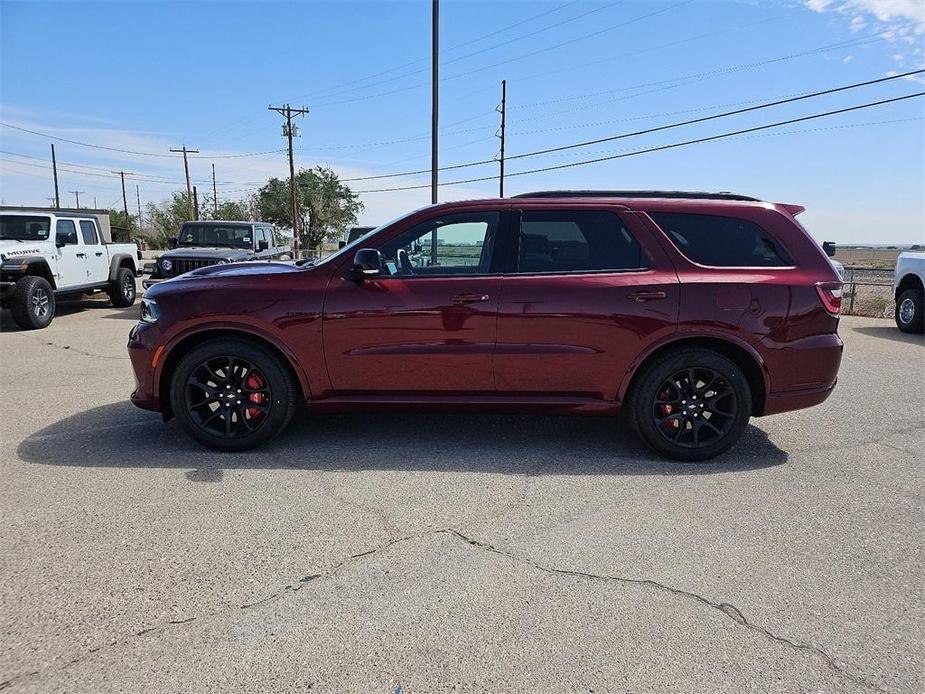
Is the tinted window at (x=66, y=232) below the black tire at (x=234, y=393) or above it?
above

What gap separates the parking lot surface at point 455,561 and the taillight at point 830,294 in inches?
43.2

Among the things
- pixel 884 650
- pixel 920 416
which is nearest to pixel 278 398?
pixel 884 650

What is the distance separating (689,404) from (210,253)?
9623 millimetres

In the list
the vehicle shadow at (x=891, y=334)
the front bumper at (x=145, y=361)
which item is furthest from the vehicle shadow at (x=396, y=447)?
the vehicle shadow at (x=891, y=334)

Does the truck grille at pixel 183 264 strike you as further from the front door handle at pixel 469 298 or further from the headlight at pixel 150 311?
the front door handle at pixel 469 298

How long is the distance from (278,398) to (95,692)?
2.33m

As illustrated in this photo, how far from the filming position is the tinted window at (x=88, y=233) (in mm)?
11492

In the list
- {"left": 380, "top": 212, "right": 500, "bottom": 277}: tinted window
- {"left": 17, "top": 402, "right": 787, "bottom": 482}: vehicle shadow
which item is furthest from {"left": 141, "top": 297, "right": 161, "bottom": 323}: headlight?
{"left": 380, "top": 212, "right": 500, "bottom": 277}: tinted window

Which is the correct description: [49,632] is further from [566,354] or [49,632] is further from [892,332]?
[892,332]

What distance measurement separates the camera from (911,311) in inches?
409

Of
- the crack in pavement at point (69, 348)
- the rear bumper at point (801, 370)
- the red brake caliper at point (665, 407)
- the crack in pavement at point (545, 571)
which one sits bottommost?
the crack in pavement at point (545, 571)

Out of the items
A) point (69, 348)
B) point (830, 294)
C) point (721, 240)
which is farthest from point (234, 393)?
point (69, 348)

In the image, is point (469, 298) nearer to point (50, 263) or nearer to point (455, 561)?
point (455, 561)

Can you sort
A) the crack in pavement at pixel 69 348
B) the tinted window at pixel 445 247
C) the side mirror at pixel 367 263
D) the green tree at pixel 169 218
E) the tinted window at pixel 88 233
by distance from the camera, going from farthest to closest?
the green tree at pixel 169 218
the tinted window at pixel 88 233
the crack in pavement at pixel 69 348
the tinted window at pixel 445 247
the side mirror at pixel 367 263
